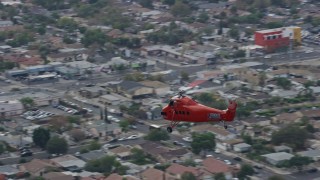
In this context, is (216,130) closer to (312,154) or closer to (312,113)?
(312,154)

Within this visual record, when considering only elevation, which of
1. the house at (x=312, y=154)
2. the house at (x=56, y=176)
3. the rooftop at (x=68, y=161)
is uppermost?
the house at (x=56, y=176)

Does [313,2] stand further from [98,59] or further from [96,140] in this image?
[96,140]

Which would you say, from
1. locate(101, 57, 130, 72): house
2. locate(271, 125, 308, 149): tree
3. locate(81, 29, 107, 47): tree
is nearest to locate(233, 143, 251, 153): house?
locate(271, 125, 308, 149): tree

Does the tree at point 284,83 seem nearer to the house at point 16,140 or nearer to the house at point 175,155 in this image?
the house at point 175,155

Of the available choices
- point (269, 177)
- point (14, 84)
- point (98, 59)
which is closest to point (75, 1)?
point (98, 59)

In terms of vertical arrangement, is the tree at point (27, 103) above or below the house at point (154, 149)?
below

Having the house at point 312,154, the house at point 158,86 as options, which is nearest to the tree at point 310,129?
the house at point 312,154

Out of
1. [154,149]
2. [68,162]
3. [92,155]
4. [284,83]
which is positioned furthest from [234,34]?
[68,162]
